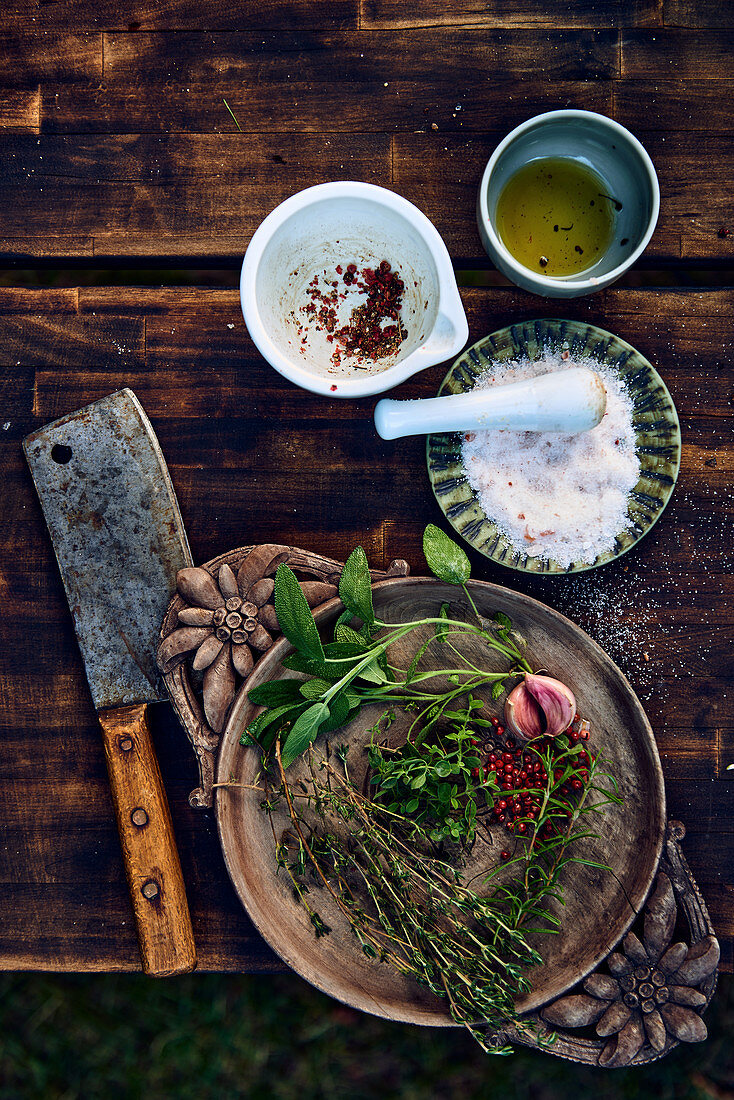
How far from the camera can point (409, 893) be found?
1.01 metres

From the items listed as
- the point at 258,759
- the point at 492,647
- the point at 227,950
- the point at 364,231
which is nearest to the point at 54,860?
the point at 227,950

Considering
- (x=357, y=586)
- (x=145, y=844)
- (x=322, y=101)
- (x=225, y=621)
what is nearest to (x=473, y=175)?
(x=322, y=101)

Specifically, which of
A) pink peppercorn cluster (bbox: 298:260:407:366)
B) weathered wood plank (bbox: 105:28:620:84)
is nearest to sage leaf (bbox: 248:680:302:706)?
pink peppercorn cluster (bbox: 298:260:407:366)

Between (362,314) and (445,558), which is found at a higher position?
(362,314)

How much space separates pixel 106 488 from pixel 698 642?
916 mm

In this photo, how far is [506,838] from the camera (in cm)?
101

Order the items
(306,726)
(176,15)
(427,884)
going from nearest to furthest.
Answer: (306,726), (427,884), (176,15)

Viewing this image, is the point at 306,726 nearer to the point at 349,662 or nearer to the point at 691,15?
the point at 349,662

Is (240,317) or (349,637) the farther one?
(240,317)

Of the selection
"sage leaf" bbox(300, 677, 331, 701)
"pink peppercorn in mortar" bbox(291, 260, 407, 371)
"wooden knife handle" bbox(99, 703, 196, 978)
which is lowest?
"wooden knife handle" bbox(99, 703, 196, 978)

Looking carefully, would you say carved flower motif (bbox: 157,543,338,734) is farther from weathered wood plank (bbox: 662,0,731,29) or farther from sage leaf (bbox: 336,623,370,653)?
weathered wood plank (bbox: 662,0,731,29)

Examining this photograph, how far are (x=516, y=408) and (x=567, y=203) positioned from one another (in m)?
0.35

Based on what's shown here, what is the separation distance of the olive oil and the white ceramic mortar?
0.17 metres

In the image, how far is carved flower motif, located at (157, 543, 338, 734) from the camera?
0.98 meters
